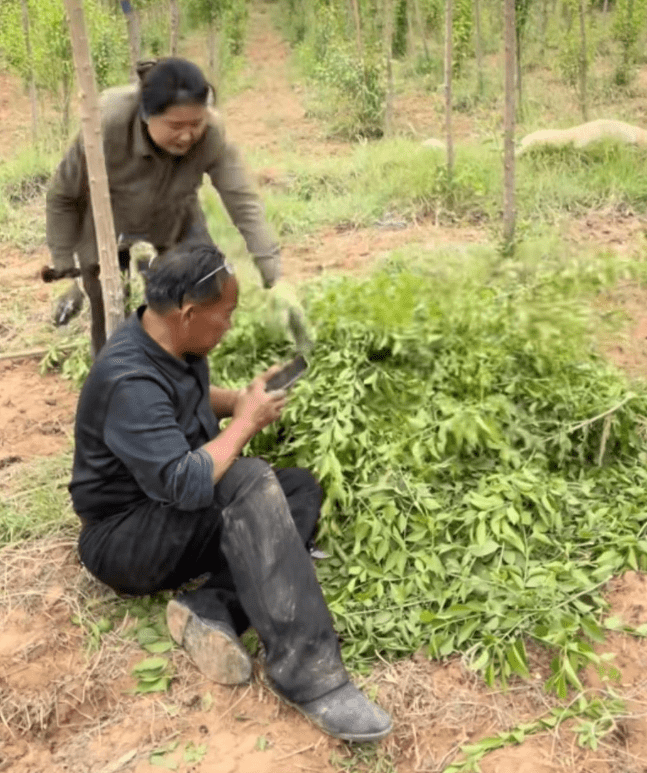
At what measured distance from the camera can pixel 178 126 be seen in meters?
2.90

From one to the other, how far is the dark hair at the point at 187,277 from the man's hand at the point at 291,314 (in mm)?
1034

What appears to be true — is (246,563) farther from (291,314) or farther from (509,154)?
(509,154)

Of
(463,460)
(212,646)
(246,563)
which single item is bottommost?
(212,646)

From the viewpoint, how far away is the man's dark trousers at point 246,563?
2.25 m

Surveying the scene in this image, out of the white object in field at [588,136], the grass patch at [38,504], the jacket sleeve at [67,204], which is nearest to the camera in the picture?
the grass patch at [38,504]

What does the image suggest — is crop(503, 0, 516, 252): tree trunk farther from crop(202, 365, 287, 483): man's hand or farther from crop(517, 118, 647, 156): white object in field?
crop(202, 365, 287, 483): man's hand

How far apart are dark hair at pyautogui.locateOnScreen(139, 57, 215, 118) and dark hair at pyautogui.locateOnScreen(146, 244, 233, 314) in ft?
2.66

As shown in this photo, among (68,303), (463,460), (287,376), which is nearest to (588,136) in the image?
(68,303)

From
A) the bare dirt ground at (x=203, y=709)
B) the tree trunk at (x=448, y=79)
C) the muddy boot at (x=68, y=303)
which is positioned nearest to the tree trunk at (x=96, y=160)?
the bare dirt ground at (x=203, y=709)

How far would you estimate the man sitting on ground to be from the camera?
2.19 meters

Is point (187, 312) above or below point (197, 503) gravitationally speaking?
above

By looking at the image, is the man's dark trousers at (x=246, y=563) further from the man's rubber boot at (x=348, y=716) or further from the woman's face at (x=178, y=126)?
the woman's face at (x=178, y=126)

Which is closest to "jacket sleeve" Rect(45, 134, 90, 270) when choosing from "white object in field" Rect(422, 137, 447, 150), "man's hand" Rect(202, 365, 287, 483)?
"man's hand" Rect(202, 365, 287, 483)

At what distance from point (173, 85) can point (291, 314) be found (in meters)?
0.93
